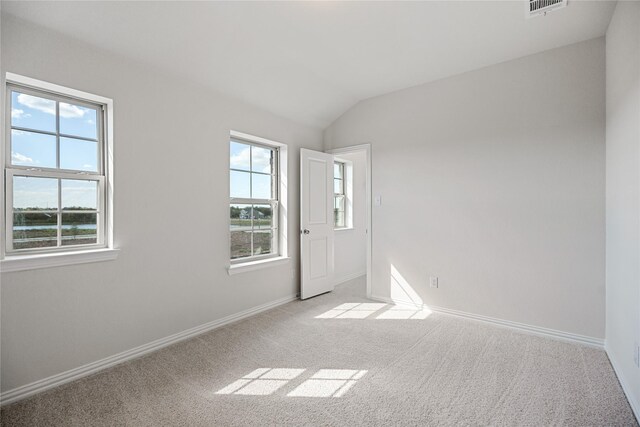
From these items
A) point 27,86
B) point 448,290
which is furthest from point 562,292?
point 27,86

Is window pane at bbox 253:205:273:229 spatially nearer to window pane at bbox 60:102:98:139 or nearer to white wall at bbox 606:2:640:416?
window pane at bbox 60:102:98:139

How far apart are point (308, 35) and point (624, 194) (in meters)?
2.65

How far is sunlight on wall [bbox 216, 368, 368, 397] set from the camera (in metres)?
2.11

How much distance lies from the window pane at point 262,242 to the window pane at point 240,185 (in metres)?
0.50

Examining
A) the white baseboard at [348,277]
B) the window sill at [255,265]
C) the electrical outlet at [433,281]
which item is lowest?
the white baseboard at [348,277]

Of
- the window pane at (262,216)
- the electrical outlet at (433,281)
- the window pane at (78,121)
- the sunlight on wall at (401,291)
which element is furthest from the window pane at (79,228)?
the electrical outlet at (433,281)

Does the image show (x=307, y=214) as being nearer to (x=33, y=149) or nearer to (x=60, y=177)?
(x=60, y=177)

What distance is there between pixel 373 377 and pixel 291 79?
2943 millimetres

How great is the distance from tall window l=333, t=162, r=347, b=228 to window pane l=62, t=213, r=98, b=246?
364 centimetres

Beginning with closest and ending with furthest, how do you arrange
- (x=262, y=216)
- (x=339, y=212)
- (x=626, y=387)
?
(x=626, y=387) < (x=262, y=216) < (x=339, y=212)

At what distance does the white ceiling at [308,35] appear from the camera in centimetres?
228

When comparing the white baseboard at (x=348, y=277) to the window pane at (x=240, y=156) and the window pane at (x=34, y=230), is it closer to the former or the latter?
the window pane at (x=240, y=156)

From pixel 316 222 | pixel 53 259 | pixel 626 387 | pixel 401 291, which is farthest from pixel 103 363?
pixel 626 387

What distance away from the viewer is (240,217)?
367cm
